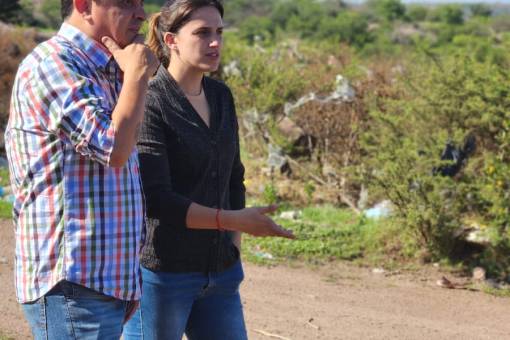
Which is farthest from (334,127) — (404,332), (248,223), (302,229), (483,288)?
(248,223)

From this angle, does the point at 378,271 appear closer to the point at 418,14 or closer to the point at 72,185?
the point at 72,185

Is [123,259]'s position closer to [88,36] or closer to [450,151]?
[88,36]

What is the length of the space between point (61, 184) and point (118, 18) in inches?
19.2

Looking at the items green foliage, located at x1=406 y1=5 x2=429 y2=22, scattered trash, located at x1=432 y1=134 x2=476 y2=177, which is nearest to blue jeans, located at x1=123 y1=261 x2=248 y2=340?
scattered trash, located at x1=432 y1=134 x2=476 y2=177

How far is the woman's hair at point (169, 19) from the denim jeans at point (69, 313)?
1.10 metres

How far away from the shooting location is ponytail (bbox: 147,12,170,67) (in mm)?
3205

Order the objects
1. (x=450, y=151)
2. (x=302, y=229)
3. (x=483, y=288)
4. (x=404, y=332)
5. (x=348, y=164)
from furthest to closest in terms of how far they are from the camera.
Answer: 1. (x=348, y=164)
2. (x=302, y=229)
3. (x=450, y=151)
4. (x=483, y=288)
5. (x=404, y=332)

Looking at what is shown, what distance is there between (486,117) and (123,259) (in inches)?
229

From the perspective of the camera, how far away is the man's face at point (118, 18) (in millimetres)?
2457

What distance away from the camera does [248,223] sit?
8.89ft

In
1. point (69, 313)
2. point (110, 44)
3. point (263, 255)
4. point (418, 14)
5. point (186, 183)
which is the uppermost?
point (110, 44)

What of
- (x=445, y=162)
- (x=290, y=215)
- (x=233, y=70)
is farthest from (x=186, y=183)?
(x=233, y=70)

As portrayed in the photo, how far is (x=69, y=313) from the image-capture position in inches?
93.0

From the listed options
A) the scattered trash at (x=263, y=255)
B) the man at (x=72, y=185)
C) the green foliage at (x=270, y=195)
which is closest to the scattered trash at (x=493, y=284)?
the scattered trash at (x=263, y=255)
